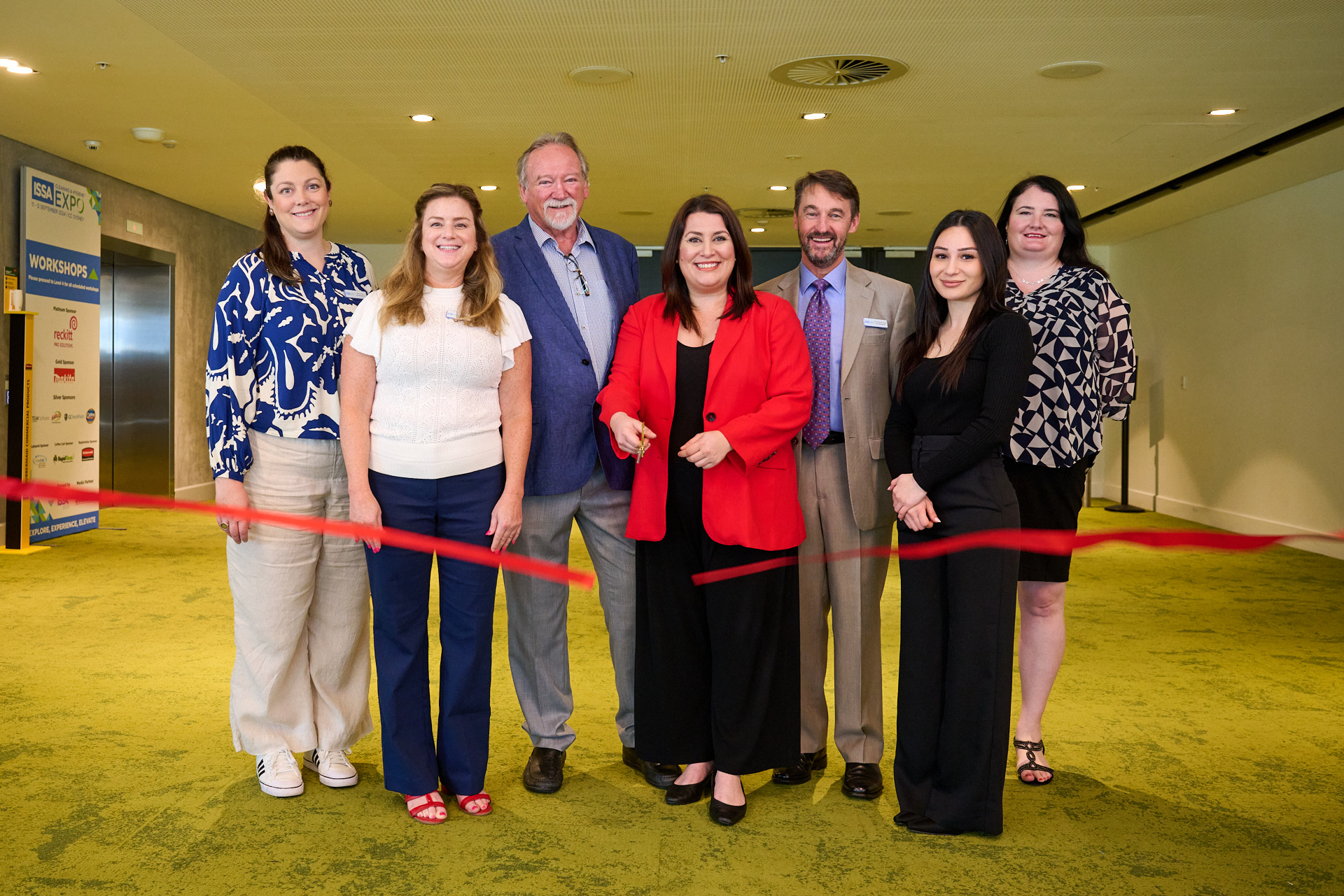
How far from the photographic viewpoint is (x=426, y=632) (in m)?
2.53

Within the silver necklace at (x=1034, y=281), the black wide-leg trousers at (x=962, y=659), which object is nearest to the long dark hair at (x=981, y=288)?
the black wide-leg trousers at (x=962, y=659)

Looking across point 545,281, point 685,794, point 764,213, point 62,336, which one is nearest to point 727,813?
point 685,794

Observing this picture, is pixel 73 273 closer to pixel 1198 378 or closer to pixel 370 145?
pixel 370 145

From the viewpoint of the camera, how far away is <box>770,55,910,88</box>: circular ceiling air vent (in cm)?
539

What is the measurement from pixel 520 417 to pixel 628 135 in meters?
4.98

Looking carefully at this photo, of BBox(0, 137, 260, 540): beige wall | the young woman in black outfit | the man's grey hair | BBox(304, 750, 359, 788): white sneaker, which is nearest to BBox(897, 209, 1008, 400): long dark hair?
the young woman in black outfit

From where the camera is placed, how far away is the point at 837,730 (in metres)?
2.78

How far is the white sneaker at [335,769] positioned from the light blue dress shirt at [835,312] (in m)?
1.65

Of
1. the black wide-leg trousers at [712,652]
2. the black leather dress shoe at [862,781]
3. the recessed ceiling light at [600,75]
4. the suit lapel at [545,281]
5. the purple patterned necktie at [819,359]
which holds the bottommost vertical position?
the black leather dress shoe at [862,781]

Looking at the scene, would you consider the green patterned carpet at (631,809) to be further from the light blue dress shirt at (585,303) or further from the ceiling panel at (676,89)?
the ceiling panel at (676,89)

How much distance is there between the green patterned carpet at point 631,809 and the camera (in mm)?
2225

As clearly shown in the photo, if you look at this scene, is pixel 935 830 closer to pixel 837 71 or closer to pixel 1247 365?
pixel 837 71

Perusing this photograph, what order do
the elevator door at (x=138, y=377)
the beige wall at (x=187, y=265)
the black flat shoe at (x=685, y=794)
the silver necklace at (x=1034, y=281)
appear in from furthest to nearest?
the elevator door at (x=138, y=377) < the beige wall at (x=187, y=265) < the silver necklace at (x=1034, y=281) < the black flat shoe at (x=685, y=794)

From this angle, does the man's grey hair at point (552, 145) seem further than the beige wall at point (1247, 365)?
No
